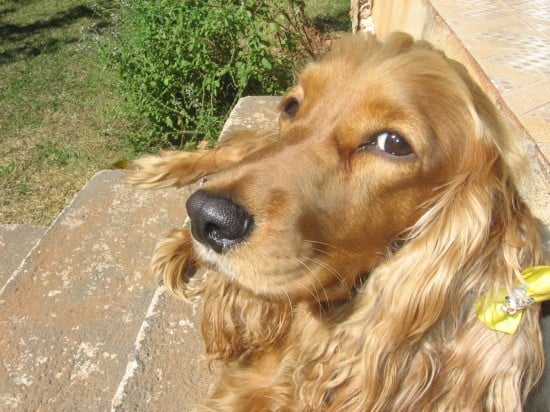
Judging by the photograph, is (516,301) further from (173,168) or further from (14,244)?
(14,244)

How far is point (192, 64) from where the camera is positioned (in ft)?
15.4

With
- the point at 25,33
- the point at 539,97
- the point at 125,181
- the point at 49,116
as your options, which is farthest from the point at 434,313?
the point at 25,33

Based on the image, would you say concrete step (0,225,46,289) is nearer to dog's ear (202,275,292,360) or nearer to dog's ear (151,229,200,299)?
dog's ear (151,229,200,299)

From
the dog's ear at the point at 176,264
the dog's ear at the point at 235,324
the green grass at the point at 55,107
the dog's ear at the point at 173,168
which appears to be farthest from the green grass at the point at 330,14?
the dog's ear at the point at 235,324

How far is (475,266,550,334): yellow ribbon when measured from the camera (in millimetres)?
1693

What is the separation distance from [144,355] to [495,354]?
1.29m

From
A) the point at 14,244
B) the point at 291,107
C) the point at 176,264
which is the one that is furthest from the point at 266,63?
the point at 291,107

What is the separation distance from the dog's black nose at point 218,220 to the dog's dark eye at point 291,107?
70cm

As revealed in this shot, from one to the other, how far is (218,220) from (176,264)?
46.7 inches

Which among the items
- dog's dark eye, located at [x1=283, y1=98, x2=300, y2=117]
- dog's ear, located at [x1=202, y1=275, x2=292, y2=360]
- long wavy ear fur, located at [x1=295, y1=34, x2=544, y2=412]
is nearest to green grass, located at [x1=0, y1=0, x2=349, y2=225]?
dog's ear, located at [x1=202, y1=275, x2=292, y2=360]

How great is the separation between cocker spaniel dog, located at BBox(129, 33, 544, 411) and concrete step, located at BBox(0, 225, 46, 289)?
214 cm

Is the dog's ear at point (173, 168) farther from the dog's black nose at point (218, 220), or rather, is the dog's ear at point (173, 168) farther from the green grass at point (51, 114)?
the green grass at point (51, 114)

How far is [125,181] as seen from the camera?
350cm

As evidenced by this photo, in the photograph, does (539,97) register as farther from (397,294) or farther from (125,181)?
(125,181)
